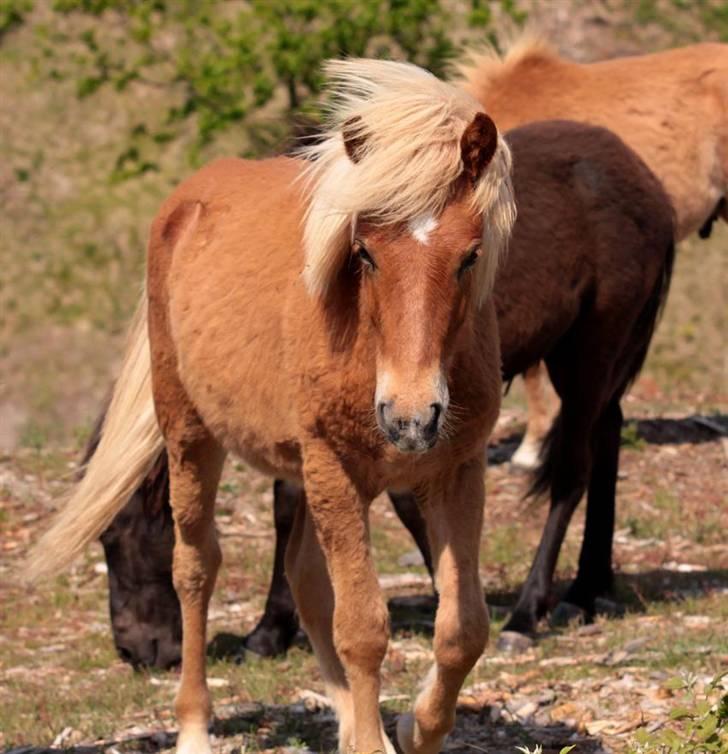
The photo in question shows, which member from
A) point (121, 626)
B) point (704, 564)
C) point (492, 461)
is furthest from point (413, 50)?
point (121, 626)

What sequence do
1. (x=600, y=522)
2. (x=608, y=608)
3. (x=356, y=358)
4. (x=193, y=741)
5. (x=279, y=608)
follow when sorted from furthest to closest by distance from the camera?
(x=600, y=522) → (x=608, y=608) → (x=279, y=608) → (x=193, y=741) → (x=356, y=358)

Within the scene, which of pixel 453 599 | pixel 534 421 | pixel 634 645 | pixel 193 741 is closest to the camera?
pixel 453 599

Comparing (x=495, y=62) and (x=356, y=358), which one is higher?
(x=495, y=62)

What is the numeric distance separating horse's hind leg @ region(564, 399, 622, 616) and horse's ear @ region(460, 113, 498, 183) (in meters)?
3.55

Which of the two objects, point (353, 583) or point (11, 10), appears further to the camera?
point (11, 10)

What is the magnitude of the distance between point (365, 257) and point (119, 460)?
2.48 m

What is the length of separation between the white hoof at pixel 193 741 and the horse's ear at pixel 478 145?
2.30 meters

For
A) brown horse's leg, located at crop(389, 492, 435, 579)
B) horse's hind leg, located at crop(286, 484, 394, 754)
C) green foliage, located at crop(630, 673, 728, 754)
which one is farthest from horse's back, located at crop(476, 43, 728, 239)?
green foliage, located at crop(630, 673, 728, 754)

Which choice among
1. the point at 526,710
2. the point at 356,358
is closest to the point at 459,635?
the point at 356,358

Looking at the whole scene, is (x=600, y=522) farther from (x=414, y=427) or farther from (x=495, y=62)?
(x=414, y=427)

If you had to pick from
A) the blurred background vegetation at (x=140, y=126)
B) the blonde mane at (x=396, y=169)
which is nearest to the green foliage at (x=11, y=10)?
the blurred background vegetation at (x=140, y=126)

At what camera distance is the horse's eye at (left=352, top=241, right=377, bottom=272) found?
4.30 metres

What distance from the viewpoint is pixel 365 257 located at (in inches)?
171

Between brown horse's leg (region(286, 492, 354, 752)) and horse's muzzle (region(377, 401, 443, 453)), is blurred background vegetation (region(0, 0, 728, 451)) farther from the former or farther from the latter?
horse's muzzle (region(377, 401, 443, 453))
